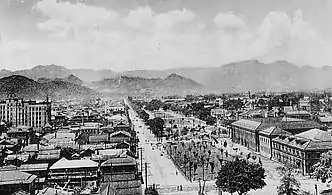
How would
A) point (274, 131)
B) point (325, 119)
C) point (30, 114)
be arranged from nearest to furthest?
point (274, 131) < point (325, 119) < point (30, 114)

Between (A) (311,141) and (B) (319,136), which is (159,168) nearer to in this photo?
(A) (311,141)

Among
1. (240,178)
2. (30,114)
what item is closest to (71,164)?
(240,178)

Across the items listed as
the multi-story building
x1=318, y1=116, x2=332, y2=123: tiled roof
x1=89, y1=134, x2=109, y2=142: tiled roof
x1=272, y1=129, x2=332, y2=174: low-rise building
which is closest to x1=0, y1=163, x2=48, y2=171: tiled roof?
x1=89, y1=134, x2=109, y2=142: tiled roof

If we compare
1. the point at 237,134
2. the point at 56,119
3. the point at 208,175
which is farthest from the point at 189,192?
the point at 56,119

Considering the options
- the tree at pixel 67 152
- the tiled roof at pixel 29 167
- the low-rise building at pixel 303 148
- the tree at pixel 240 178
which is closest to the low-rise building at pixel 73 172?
the tiled roof at pixel 29 167

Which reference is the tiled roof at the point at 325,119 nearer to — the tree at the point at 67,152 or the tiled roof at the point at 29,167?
the tree at the point at 67,152
